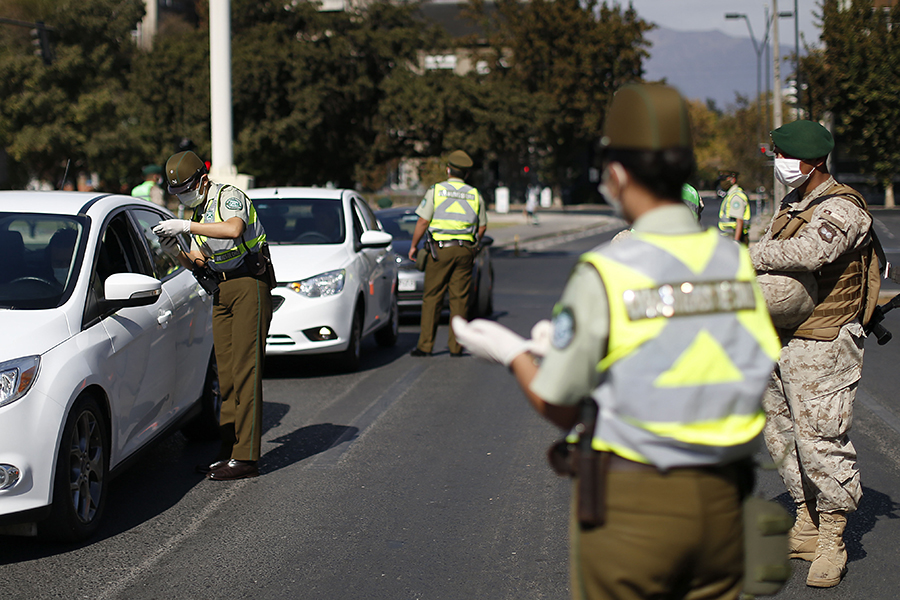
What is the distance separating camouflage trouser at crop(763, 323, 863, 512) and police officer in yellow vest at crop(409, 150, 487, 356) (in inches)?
232

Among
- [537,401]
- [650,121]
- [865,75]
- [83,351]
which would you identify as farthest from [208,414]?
[865,75]

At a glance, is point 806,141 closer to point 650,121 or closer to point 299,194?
point 650,121

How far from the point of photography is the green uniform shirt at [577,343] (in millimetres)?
2158

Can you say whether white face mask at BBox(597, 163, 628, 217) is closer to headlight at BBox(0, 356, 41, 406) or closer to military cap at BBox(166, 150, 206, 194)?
headlight at BBox(0, 356, 41, 406)

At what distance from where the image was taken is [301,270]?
928 cm

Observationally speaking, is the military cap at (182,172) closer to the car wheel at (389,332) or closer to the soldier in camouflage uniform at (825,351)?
the soldier in camouflage uniform at (825,351)

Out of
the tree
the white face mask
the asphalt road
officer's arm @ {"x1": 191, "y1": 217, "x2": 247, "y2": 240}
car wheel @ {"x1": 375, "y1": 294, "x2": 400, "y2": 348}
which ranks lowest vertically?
the asphalt road

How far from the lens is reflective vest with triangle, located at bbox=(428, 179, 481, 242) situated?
33.1 ft

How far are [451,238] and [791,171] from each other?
6.08m

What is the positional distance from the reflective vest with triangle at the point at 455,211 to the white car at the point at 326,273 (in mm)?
591

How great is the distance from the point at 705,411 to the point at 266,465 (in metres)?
4.53

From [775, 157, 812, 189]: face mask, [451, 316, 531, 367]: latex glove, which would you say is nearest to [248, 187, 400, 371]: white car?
[775, 157, 812, 189]: face mask

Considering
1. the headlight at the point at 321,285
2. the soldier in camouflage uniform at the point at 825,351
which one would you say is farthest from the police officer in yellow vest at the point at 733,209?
the soldier in camouflage uniform at the point at 825,351

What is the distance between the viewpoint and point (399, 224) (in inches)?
564
